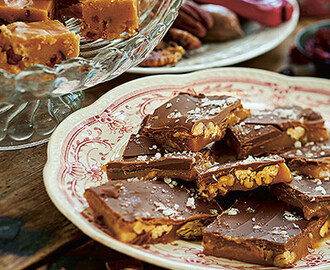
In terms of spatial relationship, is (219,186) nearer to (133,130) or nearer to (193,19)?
(133,130)

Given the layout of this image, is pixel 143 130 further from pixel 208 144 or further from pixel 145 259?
pixel 145 259

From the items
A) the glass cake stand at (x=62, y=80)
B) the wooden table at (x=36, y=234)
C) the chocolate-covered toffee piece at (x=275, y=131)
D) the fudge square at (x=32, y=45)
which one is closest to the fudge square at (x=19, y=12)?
the fudge square at (x=32, y=45)

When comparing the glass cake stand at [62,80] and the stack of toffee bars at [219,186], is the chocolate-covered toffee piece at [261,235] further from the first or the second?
the glass cake stand at [62,80]

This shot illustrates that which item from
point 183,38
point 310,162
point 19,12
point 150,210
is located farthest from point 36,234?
point 183,38

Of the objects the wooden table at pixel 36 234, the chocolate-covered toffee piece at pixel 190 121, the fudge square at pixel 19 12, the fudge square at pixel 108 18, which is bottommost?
the wooden table at pixel 36 234

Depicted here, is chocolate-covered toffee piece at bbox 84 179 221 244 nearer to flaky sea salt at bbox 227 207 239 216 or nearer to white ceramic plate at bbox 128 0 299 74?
flaky sea salt at bbox 227 207 239 216

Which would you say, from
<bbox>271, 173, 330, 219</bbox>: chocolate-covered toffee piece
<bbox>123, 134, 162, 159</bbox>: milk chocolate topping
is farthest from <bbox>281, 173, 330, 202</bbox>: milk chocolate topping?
<bbox>123, 134, 162, 159</bbox>: milk chocolate topping
